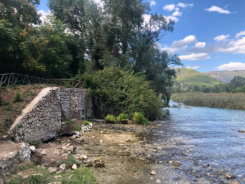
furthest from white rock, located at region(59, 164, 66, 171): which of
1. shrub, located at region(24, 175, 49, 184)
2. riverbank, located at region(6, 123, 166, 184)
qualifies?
shrub, located at region(24, 175, 49, 184)

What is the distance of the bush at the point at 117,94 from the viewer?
19.8 metres

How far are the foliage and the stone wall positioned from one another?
12.1ft

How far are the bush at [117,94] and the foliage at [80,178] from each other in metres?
13.6

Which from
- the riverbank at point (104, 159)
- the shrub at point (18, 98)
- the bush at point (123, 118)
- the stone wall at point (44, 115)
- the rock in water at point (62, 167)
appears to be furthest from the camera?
the bush at point (123, 118)

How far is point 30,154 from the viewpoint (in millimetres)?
7199

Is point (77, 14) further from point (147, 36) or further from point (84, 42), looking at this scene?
point (147, 36)

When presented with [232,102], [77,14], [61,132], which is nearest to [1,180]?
[61,132]

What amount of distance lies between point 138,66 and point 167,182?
69.9 feet

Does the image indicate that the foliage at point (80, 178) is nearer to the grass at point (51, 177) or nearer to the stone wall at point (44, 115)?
the grass at point (51, 177)

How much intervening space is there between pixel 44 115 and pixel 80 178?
5.91 metres

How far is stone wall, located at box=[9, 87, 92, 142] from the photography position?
28.1 feet

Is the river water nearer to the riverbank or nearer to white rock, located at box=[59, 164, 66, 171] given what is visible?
the riverbank

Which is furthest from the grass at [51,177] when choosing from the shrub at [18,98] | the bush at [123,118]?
the bush at [123,118]

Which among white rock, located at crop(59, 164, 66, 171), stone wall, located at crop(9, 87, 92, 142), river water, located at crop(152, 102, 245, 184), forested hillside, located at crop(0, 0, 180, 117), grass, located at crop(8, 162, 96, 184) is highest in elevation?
forested hillside, located at crop(0, 0, 180, 117)
